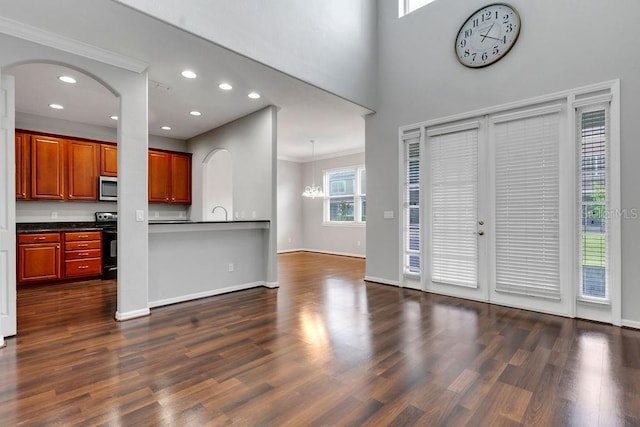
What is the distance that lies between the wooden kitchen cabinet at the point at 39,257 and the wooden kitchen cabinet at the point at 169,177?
1754mm

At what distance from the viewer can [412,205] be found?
4820mm

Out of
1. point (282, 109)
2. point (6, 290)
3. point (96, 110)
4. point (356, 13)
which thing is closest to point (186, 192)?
point (96, 110)

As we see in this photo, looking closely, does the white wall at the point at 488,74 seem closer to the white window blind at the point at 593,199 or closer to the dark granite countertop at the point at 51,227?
the white window blind at the point at 593,199

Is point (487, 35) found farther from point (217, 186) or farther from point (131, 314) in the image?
point (217, 186)

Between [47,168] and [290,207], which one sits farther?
[290,207]

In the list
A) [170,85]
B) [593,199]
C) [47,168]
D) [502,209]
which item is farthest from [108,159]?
[593,199]

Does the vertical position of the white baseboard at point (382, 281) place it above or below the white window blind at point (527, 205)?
below

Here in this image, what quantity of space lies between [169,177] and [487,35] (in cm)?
595

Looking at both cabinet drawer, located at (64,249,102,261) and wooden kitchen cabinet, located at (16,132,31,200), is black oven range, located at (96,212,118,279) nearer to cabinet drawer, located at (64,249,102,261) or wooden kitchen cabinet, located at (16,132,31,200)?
cabinet drawer, located at (64,249,102,261)

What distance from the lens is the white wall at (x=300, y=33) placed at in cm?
299

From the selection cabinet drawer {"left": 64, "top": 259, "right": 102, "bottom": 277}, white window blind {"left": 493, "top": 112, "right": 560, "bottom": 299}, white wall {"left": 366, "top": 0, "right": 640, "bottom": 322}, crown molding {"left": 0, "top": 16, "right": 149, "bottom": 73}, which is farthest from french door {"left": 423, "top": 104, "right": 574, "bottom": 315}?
cabinet drawer {"left": 64, "top": 259, "right": 102, "bottom": 277}

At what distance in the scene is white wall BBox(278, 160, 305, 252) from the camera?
9359mm

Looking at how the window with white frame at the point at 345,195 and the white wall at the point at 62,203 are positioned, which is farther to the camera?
the window with white frame at the point at 345,195

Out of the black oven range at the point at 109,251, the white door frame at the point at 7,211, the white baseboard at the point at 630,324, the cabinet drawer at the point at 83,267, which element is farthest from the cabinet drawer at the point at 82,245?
the white baseboard at the point at 630,324
